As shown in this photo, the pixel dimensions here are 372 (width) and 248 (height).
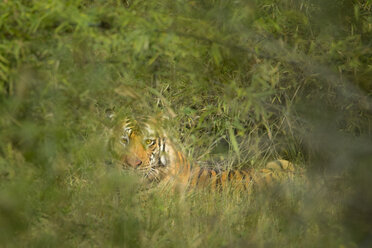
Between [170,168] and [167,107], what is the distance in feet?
3.29

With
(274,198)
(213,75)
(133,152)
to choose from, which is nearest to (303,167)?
(274,198)

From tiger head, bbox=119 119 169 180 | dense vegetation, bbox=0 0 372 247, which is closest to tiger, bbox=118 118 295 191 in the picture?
tiger head, bbox=119 119 169 180

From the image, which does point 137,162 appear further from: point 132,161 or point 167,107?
point 167,107

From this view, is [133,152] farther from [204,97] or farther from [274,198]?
[274,198]

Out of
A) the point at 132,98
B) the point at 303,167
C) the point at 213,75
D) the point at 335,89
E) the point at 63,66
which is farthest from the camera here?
the point at 303,167

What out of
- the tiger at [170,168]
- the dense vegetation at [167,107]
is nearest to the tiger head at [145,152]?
the tiger at [170,168]

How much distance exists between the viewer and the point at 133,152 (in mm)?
3613

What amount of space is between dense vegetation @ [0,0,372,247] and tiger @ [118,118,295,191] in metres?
0.29

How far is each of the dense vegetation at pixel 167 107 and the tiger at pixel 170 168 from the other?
294 millimetres

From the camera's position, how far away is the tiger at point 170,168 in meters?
3.59

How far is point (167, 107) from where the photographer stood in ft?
9.03

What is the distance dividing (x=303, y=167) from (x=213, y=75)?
1484 mm

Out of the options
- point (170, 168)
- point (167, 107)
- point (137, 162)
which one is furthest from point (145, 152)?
point (167, 107)

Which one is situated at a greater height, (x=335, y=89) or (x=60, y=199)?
(x=335, y=89)
